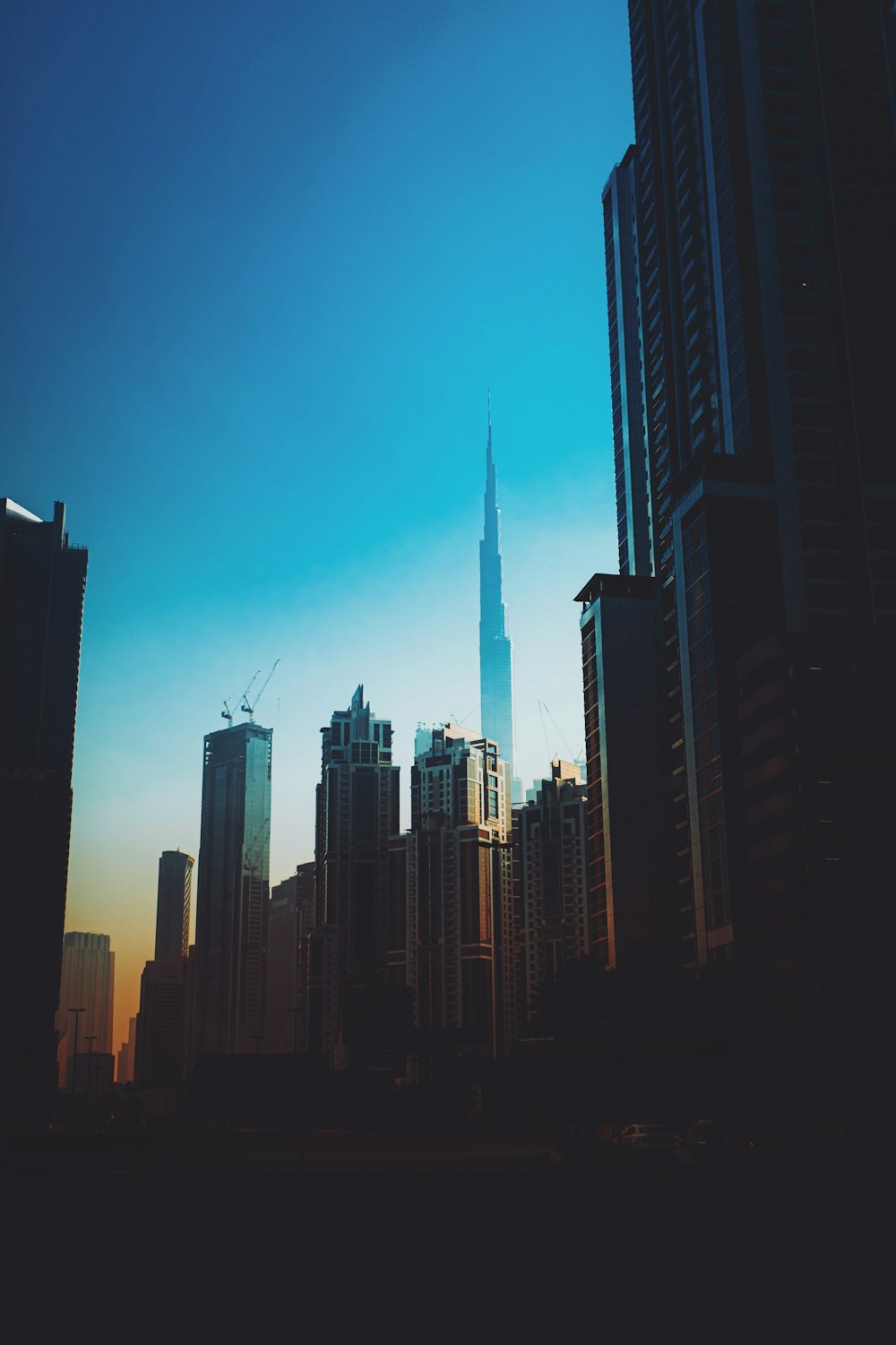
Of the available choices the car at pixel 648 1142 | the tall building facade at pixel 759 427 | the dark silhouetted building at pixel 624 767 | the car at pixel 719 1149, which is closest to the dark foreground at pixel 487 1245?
the car at pixel 719 1149

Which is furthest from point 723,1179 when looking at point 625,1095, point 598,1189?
point 625,1095

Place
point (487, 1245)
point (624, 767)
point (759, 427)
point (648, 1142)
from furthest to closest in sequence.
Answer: point (624, 767) → point (759, 427) → point (648, 1142) → point (487, 1245)

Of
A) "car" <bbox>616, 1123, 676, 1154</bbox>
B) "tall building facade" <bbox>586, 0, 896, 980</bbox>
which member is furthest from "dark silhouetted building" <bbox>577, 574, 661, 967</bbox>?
"car" <bbox>616, 1123, 676, 1154</bbox>

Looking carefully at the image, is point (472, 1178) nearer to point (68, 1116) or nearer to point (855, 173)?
point (855, 173)

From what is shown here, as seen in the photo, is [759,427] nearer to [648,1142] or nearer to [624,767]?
[624,767]

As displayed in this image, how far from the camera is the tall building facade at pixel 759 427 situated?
4392 inches

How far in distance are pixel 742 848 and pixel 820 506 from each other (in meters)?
37.0

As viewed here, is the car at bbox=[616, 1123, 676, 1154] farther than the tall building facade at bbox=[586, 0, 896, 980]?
No

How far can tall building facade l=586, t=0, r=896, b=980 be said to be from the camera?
112m

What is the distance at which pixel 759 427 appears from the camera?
12781cm

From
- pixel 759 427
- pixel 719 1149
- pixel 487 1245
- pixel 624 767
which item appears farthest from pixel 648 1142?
pixel 624 767

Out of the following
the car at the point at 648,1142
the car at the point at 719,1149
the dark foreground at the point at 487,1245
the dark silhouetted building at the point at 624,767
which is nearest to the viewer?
the dark foreground at the point at 487,1245

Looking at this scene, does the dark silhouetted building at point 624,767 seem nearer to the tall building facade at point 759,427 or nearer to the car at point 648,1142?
the tall building facade at point 759,427

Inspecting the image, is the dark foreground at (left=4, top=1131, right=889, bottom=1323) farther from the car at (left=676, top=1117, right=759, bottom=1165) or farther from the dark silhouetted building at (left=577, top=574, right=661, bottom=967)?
the dark silhouetted building at (left=577, top=574, right=661, bottom=967)
